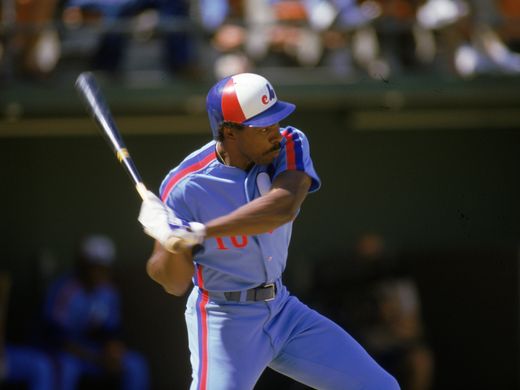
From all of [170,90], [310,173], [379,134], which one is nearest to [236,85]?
[310,173]

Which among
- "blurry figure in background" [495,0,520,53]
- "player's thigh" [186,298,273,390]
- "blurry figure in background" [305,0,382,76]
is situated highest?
"player's thigh" [186,298,273,390]

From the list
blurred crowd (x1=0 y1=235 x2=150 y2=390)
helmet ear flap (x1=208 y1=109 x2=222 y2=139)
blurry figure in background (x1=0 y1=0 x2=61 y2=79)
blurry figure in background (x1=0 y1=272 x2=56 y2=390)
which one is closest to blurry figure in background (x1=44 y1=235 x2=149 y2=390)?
blurred crowd (x1=0 y1=235 x2=150 y2=390)

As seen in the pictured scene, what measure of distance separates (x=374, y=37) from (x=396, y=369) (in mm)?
2550

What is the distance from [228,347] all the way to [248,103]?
0.88m

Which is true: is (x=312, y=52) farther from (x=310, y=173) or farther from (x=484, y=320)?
(x=310, y=173)

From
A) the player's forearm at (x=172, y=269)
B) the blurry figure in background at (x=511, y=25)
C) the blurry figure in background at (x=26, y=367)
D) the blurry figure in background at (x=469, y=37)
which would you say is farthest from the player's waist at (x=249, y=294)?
the blurry figure in background at (x=511, y=25)

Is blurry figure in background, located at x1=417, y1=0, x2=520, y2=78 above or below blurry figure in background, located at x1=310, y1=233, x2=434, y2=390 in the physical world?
above

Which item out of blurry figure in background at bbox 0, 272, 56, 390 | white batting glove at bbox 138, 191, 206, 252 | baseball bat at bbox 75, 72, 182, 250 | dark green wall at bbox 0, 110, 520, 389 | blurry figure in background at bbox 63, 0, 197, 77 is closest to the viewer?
white batting glove at bbox 138, 191, 206, 252

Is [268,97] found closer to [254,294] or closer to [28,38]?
[254,294]

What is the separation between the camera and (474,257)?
29.2ft

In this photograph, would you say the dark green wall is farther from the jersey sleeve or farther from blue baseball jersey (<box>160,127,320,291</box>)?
the jersey sleeve

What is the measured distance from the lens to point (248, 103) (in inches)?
155

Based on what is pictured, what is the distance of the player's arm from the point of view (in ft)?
12.2

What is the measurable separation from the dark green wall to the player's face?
469 centimetres
